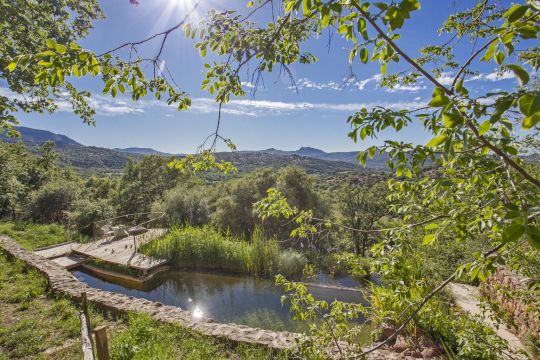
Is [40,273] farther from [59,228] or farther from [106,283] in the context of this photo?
[59,228]

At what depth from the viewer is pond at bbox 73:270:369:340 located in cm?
588

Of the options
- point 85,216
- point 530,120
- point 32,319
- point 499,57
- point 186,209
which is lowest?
point 32,319

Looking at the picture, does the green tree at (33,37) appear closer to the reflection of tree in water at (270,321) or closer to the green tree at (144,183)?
the reflection of tree in water at (270,321)

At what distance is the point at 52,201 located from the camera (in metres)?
15.4

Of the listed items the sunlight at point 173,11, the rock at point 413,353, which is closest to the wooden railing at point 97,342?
the sunlight at point 173,11

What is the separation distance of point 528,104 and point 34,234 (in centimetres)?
1587

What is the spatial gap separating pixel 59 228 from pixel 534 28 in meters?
16.6

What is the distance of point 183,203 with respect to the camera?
12875 millimetres

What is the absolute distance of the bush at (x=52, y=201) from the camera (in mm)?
15047

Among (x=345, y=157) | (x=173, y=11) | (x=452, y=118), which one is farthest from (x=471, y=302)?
(x=345, y=157)

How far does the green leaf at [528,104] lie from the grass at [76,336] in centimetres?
405

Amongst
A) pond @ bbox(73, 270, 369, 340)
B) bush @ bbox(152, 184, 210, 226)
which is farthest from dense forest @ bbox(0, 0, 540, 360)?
bush @ bbox(152, 184, 210, 226)

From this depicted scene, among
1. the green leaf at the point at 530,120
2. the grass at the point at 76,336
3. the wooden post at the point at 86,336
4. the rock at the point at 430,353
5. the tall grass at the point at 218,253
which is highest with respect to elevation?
the green leaf at the point at 530,120

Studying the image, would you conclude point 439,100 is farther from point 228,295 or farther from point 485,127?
point 228,295
